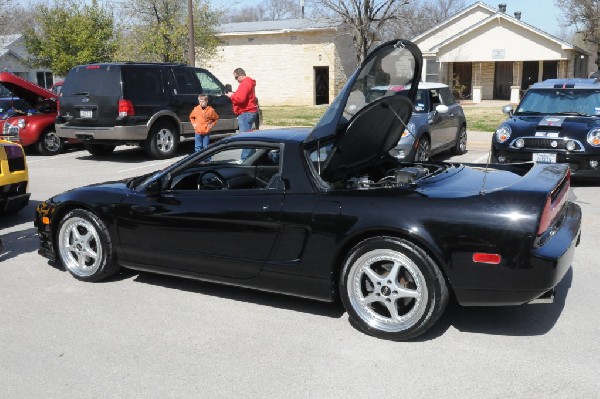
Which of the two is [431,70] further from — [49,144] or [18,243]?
[18,243]

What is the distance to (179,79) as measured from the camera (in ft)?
45.2

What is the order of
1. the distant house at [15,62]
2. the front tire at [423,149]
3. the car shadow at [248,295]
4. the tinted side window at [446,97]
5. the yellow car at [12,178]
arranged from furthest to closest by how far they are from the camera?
the distant house at [15,62], the tinted side window at [446,97], the front tire at [423,149], the yellow car at [12,178], the car shadow at [248,295]

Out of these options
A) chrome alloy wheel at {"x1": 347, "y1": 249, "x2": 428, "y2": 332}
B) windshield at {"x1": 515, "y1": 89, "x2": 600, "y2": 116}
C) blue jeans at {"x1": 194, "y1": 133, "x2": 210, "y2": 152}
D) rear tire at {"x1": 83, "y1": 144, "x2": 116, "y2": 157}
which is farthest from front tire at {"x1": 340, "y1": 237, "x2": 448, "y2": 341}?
rear tire at {"x1": 83, "y1": 144, "x2": 116, "y2": 157}

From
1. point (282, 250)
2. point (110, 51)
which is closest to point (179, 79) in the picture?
point (282, 250)

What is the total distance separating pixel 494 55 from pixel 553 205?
104ft

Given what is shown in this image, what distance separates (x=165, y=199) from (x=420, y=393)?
2659 mm

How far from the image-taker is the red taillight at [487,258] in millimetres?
3862

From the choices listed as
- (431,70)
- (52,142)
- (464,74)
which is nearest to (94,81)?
(52,142)

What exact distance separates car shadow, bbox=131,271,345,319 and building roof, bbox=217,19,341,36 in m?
30.5

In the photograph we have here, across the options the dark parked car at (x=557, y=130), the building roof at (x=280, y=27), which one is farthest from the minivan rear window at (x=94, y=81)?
the building roof at (x=280, y=27)

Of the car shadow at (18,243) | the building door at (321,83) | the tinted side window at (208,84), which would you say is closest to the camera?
the car shadow at (18,243)

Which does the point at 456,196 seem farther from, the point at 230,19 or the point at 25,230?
the point at 230,19

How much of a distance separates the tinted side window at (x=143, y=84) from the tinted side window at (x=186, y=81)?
427 millimetres

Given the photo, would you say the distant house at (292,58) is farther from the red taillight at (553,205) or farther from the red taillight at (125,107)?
the red taillight at (553,205)
